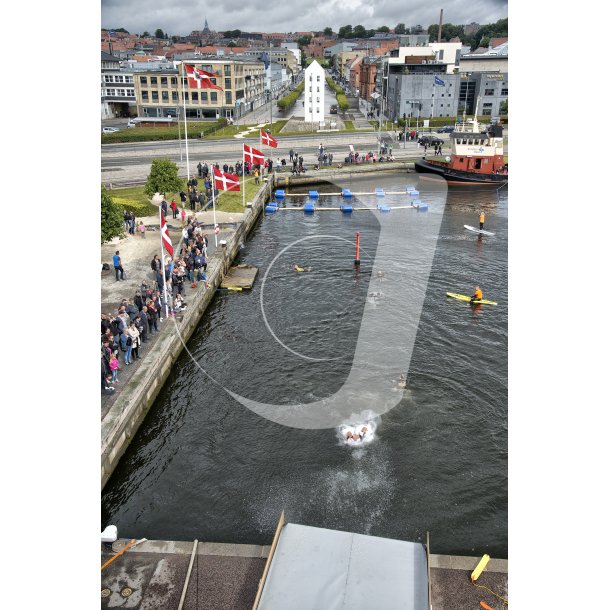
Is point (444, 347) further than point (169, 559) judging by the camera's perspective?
Yes

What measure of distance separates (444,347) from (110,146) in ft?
231

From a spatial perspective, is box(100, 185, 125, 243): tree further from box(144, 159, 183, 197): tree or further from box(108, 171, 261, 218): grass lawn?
box(144, 159, 183, 197): tree

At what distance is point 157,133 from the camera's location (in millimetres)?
85688

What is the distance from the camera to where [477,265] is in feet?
133

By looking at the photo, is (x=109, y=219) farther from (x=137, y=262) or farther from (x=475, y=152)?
(x=475, y=152)

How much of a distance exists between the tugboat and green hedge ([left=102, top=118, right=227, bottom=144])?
40.9m

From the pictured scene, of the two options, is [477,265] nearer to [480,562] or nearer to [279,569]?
A: [480,562]

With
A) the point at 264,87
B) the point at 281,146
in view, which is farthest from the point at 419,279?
the point at 264,87

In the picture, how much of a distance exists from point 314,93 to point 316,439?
3681 inches


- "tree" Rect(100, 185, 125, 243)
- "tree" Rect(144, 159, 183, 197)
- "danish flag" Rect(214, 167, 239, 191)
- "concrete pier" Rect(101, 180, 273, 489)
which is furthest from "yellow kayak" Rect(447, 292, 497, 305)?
"tree" Rect(144, 159, 183, 197)

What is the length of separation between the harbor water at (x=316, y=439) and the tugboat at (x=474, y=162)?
122 ft

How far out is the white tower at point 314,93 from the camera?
101 metres

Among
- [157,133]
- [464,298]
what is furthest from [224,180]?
[157,133]

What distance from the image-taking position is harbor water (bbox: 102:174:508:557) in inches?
667
